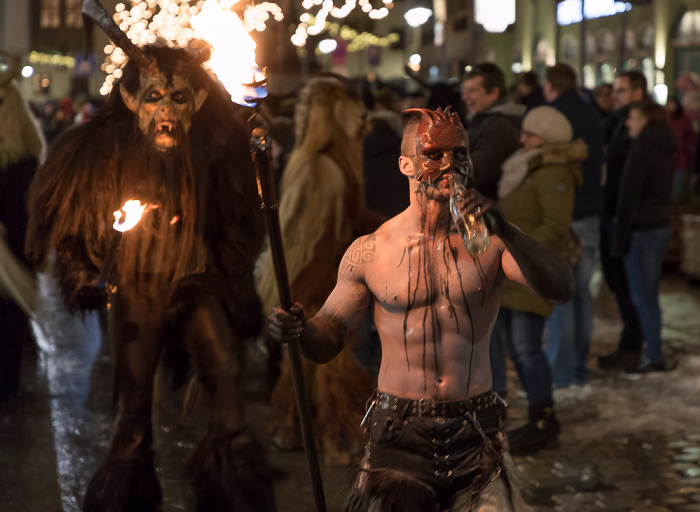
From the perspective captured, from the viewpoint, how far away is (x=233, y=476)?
5.16 metres

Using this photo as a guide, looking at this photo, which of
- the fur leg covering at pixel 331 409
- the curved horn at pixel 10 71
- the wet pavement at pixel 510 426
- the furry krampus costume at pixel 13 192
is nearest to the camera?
the wet pavement at pixel 510 426

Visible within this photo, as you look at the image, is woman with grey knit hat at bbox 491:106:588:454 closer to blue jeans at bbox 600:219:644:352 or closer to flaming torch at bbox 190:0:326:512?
blue jeans at bbox 600:219:644:352

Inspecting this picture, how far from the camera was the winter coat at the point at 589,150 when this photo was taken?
8094 mm

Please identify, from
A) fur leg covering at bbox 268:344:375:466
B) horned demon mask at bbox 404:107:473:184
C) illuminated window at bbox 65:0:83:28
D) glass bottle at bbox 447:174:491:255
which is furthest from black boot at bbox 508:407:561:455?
illuminated window at bbox 65:0:83:28

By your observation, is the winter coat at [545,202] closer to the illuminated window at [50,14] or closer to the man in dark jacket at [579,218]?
the man in dark jacket at [579,218]

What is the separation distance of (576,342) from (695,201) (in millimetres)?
6673

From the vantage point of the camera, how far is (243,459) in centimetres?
516

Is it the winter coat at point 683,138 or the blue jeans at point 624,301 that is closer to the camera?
the blue jeans at point 624,301

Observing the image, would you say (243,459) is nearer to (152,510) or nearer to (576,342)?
(152,510)

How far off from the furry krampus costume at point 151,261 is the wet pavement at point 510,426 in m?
0.49

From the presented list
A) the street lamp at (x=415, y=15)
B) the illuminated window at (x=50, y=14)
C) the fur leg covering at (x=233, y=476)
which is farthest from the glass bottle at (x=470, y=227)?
the illuminated window at (x=50, y=14)

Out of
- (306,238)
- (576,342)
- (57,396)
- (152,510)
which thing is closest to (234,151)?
(306,238)

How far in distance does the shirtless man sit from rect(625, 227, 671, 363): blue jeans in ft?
16.9

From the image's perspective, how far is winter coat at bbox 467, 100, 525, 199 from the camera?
23.6 feet
